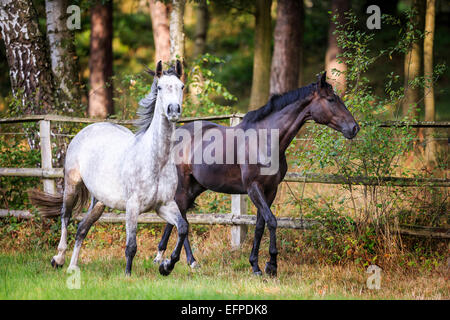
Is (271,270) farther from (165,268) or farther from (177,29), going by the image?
(177,29)

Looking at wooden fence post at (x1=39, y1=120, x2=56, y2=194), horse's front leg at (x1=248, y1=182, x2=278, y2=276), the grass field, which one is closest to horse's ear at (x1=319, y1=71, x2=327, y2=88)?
horse's front leg at (x1=248, y1=182, x2=278, y2=276)

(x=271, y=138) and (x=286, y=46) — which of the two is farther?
(x=286, y=46)

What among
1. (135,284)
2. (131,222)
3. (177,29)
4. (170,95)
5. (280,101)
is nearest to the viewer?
(170,95)

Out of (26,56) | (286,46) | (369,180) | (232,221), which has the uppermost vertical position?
(286,46)

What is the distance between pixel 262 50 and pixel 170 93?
28.9 ft

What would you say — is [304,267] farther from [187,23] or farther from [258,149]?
[187,23]

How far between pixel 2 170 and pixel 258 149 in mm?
4148

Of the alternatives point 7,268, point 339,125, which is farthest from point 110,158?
point 339,125

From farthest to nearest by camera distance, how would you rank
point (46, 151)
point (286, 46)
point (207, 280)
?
point (286, 46) → point (46, 151) → point (207, 280)

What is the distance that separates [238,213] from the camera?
694 cm

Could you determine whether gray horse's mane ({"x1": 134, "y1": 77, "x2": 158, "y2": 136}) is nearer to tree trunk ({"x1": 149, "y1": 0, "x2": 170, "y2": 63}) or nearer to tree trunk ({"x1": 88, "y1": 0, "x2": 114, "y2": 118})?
tree trunk ({"x1": 149, "y1": 0, "x2": 170, "y2": 63})

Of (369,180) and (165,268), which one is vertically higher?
(369,180)

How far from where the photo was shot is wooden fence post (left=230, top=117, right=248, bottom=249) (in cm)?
688

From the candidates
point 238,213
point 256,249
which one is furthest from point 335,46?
point 256,249
